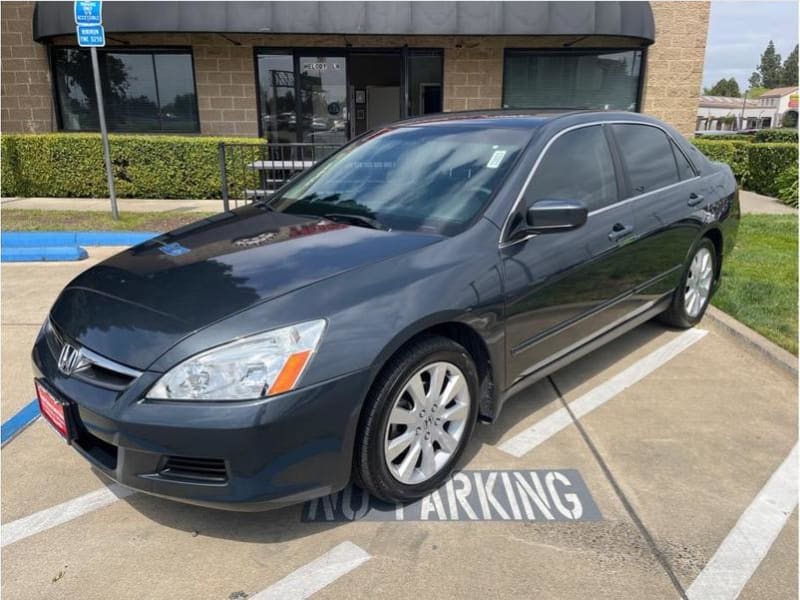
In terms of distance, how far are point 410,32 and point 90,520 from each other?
9759mm

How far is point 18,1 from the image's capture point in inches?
458

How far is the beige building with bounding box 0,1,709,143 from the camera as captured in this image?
38.6 ft

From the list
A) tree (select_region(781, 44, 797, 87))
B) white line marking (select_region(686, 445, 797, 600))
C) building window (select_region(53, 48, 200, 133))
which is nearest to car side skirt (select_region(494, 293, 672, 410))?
white line marking (select_region(686, 445, 797, 600))

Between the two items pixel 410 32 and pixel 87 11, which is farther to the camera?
pixel 410 32

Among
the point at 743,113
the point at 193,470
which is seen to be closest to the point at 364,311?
the point at 193,470

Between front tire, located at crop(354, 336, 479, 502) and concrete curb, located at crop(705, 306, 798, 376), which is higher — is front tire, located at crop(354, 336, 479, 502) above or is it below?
→ above

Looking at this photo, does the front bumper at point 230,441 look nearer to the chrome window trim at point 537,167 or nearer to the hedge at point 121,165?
the chrome window trim at point 537,167

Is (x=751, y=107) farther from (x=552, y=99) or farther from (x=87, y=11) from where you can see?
(x=87, y=11)

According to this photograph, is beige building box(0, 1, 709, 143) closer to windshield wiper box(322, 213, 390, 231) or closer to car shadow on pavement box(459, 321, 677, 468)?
car shadow on pavement box(459, 321, 677, 468)

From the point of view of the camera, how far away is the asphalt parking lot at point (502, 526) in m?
2.30

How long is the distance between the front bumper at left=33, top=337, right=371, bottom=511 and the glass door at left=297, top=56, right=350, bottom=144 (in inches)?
428

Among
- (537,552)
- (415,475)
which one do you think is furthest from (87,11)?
(537,552)

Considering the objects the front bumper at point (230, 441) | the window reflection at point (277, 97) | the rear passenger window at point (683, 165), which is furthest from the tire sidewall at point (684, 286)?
the window reflection at point (277, 97)

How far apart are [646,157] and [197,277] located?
3.08 m
